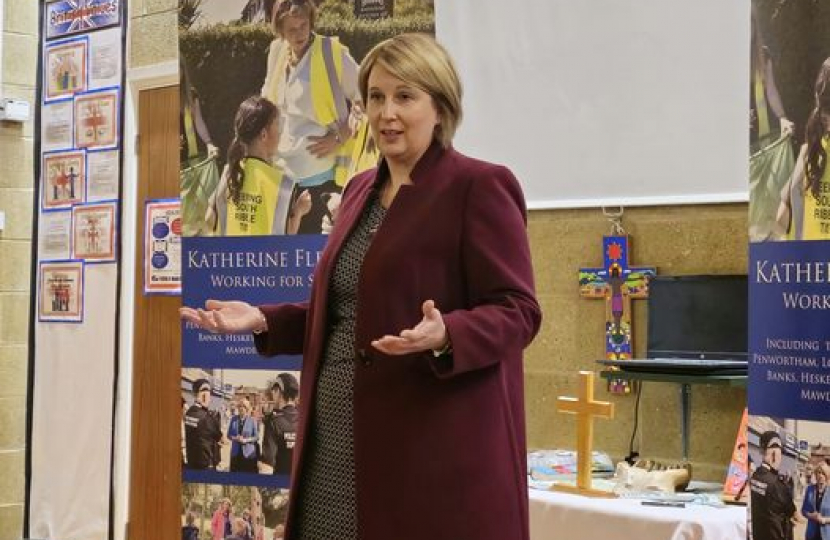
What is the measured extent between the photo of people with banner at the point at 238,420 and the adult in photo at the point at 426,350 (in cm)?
128

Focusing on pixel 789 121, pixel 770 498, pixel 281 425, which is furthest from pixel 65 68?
pixel 770 498

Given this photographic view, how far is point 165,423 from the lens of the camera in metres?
5.72

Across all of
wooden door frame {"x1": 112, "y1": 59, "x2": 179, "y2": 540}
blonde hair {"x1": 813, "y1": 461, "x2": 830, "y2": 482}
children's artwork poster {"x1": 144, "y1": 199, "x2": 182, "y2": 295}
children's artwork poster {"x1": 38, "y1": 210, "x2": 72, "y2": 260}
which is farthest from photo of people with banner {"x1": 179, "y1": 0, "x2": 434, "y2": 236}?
children's artwork poster {"x1": 38, "y1": 210, "x2": 72, "y2": 260}

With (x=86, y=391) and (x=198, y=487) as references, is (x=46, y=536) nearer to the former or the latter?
(x=86, y=391)

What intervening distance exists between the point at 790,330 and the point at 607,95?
72.5 inches

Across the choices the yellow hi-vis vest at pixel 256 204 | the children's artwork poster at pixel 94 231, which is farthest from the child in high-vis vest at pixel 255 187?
the children's artwork poster at pixel 94 231

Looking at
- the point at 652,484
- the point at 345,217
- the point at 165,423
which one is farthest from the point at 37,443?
the point at 345,217

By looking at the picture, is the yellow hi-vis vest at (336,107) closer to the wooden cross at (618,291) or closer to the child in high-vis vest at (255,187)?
the child in high-vis vest at (255,187)

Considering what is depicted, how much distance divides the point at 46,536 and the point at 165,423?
43.4 inches

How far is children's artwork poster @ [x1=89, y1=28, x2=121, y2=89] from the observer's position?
231 inches

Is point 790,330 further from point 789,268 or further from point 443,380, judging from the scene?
point 443,380

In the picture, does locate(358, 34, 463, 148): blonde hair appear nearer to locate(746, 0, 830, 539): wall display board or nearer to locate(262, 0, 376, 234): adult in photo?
locate(746, 0, 830, 539): wall display board

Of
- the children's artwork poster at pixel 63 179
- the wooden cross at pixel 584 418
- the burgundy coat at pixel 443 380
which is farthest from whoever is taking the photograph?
the children's artwork poster at pixel 63 179

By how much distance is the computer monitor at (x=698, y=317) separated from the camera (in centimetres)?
376
